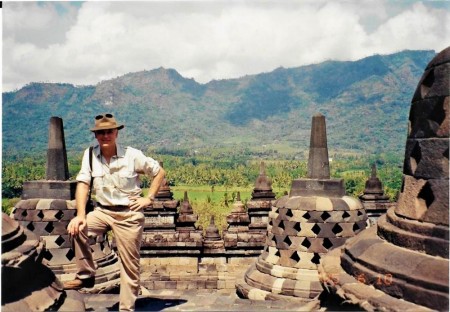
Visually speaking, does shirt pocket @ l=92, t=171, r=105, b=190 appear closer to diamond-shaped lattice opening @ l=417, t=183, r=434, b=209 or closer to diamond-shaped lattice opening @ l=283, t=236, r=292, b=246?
diamond-shaped lattice opening @ l=417, t=183, r=434, b=209

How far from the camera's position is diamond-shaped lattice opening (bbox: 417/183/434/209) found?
3.38 metres

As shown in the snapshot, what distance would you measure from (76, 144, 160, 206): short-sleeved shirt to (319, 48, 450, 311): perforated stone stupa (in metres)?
1.93

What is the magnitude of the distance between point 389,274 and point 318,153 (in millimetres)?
3952

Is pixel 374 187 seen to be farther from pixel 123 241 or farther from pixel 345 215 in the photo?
pixel 123 241

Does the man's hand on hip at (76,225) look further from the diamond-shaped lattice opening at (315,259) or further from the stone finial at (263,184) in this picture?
Result: the stone finial at (263,184)

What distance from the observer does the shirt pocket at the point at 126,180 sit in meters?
4.04

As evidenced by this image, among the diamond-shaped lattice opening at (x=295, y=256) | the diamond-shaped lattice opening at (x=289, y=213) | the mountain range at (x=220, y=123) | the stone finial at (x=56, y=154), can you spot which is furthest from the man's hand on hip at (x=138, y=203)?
the mountain range at (x=220, y=123)

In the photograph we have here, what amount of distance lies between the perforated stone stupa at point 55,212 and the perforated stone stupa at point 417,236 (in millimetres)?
4773

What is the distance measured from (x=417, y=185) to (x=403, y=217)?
0.28 m

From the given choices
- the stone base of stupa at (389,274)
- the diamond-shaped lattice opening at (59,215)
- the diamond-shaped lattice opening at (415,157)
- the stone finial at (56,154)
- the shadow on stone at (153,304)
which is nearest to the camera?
the stone base of stupa at (389,274)

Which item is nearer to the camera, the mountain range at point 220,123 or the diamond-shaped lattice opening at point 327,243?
the diamond-shaped lattice opening at point 327,243

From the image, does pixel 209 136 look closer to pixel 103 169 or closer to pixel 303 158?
pixel 303 158

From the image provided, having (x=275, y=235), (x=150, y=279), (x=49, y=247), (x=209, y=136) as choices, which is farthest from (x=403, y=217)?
(x=209, y=136)

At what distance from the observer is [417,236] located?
3318mm
